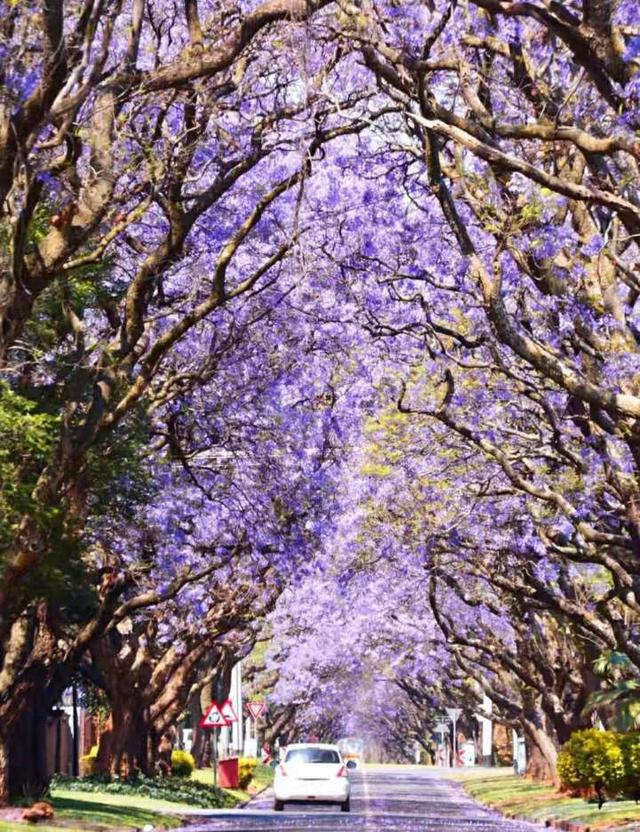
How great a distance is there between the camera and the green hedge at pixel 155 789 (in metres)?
40.5

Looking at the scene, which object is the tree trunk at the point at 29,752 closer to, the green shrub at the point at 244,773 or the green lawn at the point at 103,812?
the green lawn at the point at 103,812

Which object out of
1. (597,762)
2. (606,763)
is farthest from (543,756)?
(606,763)

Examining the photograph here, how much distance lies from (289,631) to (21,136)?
2100 inches

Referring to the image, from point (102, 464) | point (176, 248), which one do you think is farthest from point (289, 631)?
point (176, 248)

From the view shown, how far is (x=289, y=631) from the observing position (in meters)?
65.9

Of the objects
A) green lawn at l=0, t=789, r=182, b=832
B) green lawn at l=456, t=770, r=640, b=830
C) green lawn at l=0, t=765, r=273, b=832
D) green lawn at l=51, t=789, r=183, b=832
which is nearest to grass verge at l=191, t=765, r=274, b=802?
green lawn at l=456, t=770, r=640, b=830

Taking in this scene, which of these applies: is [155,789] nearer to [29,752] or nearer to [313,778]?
[313,778]

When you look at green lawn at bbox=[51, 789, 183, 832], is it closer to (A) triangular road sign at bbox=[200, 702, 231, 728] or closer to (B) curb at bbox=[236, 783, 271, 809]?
(A) triangular road sign at bbox=[200, 702, 231, 728]

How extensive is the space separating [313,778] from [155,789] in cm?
420

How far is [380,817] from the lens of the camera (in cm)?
3731

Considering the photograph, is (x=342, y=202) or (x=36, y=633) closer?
(x=342, y=202)

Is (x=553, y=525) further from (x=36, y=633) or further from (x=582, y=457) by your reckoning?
(x=36, y=633)

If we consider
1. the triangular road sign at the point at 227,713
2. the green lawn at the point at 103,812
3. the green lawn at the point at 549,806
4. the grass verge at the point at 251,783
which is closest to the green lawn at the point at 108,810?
the green lawn at the point at 103,812

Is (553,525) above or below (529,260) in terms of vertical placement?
below
